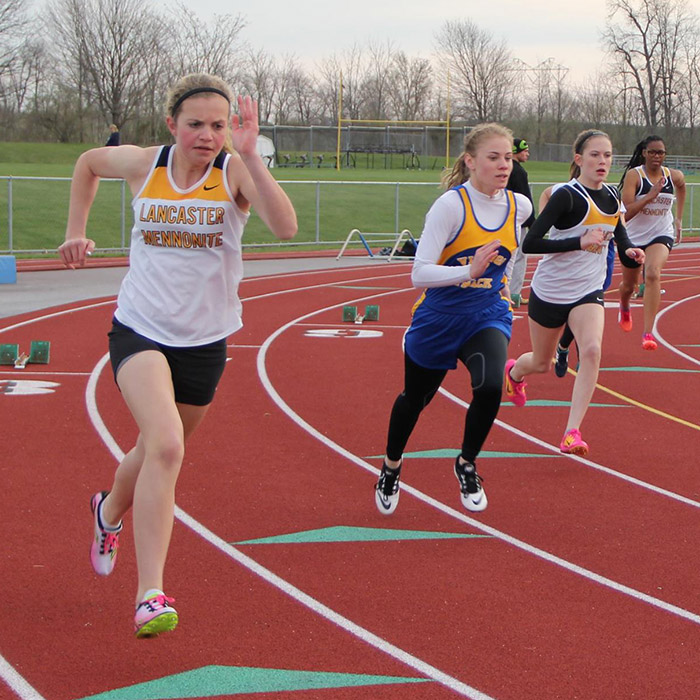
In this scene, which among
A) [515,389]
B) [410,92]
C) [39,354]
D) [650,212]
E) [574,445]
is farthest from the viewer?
[410,92]

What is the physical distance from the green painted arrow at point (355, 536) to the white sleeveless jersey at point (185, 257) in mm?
1502

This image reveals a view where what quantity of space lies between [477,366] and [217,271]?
170 centimetres

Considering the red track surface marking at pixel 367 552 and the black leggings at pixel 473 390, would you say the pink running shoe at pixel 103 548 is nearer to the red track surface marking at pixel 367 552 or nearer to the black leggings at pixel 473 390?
the red track surface marking at pixel 367 552

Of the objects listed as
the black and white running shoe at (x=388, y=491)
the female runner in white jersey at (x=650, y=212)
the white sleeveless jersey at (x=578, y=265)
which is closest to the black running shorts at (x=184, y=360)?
the black and white running shoe at (x=388, y=491)

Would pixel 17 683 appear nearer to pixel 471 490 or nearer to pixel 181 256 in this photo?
pixel 181 256

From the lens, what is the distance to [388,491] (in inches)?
227

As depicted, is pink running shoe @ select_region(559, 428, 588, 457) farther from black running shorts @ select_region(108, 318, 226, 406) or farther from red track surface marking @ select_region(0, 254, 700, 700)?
black running shorts @ select_region(108, 318, 226, 406)

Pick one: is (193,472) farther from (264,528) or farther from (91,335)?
(91,335)

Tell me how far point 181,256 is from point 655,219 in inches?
322

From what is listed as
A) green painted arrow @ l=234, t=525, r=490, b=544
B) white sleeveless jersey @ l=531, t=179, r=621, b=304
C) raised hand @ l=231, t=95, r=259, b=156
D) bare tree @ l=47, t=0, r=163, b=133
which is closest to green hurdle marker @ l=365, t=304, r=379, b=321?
white sleeveless jersey @ l=531, t=179, r=621, b=304

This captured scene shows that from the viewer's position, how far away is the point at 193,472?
6.63 meters

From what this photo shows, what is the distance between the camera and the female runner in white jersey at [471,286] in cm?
540

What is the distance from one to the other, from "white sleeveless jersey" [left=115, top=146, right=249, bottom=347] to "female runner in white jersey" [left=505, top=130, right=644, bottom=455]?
129 inches

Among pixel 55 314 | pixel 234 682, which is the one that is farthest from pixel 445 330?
pixel 55 314
